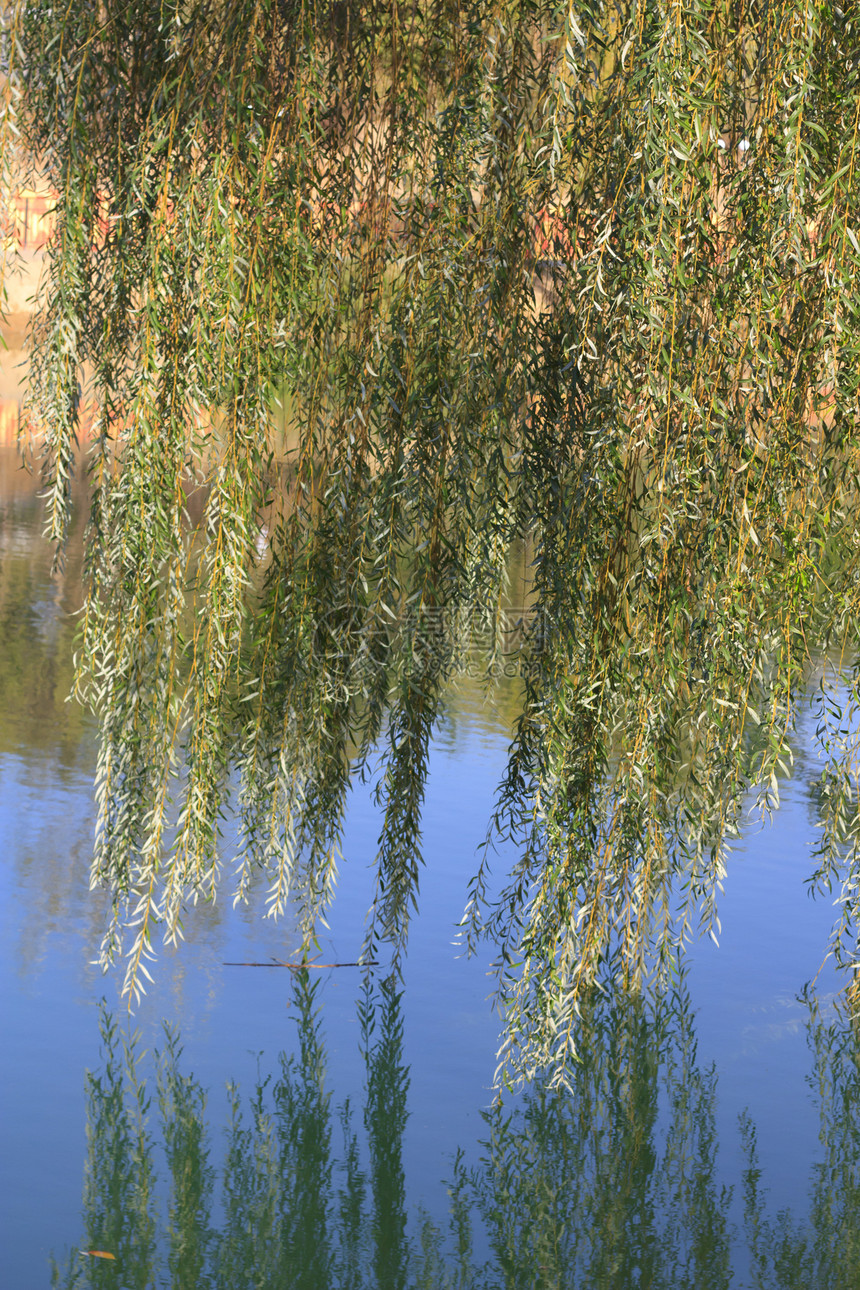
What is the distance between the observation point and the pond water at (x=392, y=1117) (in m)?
2.73

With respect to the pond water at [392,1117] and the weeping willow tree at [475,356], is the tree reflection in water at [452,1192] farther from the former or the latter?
the weeping willow tree at [475,356]

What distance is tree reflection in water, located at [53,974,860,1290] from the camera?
267 cm

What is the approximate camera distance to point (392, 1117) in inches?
130

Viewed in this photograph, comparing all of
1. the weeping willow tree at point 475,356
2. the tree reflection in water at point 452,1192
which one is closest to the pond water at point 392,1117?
the tree reflection in water at point 452,1192

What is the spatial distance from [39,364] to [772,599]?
1444mm

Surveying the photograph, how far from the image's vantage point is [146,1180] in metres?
2.93

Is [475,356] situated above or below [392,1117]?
above

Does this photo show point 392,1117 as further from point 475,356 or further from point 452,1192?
point 475,356

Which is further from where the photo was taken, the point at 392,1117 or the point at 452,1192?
the point at 392,1117

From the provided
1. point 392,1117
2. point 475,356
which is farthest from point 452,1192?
point 475,356

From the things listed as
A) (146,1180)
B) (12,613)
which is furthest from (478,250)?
(12,613)

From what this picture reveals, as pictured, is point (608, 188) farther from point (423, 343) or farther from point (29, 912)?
point (29, 912)

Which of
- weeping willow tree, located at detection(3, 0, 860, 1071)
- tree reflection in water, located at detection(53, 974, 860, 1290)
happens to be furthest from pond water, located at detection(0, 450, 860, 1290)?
weeping willow tree, located at detection(3, 0, 860, 1071)

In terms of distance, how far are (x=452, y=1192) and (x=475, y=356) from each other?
1.79m
